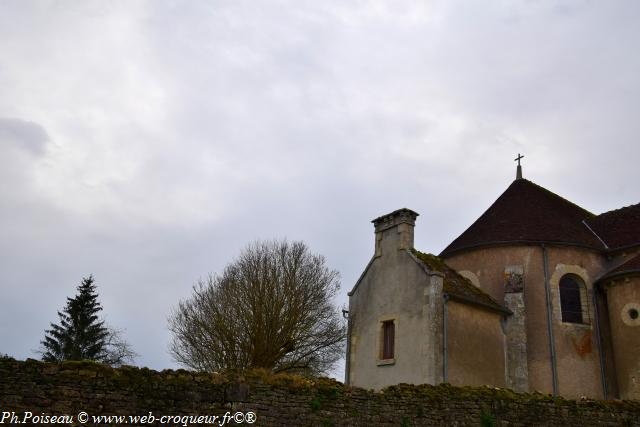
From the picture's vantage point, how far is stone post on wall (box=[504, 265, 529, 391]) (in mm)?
18969

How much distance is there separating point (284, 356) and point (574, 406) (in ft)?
55.9

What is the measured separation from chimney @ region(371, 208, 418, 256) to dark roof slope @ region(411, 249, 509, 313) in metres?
0.54

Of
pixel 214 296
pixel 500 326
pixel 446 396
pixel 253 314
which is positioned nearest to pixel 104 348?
pixel 214 296

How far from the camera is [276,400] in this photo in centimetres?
1042

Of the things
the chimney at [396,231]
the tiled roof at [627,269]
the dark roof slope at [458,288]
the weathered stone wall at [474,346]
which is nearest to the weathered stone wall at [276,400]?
the weathered stone wall at [474,346]

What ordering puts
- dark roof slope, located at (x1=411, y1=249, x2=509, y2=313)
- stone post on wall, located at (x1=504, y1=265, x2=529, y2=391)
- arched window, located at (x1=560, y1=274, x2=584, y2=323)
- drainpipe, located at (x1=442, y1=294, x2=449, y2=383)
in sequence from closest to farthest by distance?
1. drainpipe, located at (x1=442, y1=294, x2=449, y2=383)
2. dark roof slope, located at (x1=411, y1=249, x2=509, y2=313)
3. stone post on wall, located at (x1=504, y1=265, x2=529, y2=391)
4. arched window, located at (x1=560, y1=274, x2=584, y2=323)

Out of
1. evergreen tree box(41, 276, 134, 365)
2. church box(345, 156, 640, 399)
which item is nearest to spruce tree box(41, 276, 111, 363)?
evergreen tree box(41, 276, 134, 365)

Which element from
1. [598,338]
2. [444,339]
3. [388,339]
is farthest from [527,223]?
[388,339]

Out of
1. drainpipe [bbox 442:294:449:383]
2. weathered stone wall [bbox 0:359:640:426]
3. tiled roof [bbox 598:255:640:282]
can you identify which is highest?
tiled roof [bbox 598:255:640:282]

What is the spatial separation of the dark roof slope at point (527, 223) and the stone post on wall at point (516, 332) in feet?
5.04

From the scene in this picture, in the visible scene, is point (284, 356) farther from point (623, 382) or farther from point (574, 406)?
point (574, 406)

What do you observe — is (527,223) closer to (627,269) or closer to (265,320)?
(627,269)

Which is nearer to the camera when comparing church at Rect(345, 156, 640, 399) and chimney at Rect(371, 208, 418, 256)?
church at Rect(345, 156, 640, 399)

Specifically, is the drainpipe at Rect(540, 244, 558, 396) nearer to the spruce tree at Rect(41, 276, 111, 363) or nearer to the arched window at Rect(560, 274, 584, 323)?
the arched window at Rect(560, 274, 584, 323)
